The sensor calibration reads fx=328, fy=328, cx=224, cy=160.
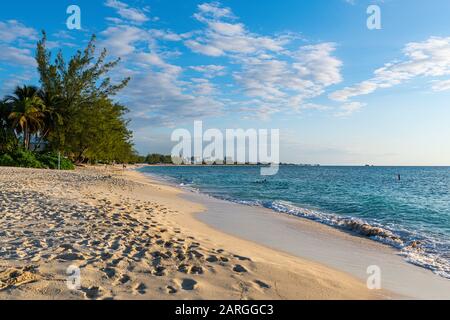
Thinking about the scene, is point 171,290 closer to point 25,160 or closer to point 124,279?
point 124,279

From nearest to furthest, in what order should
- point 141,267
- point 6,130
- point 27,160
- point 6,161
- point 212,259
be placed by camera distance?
point 141,267
point 212,259
point 6,161
point 27,160
point 6,130

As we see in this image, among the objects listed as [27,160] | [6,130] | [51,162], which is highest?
[6,130]

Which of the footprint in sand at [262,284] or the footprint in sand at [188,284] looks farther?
the footprint in sand at [262,284]

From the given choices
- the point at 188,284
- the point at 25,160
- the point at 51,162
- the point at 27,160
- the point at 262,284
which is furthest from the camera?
the point at 51,162

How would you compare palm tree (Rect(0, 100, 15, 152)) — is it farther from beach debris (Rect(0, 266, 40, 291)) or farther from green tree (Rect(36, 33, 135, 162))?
beach debris (Rect(0, 266, 40, 291))

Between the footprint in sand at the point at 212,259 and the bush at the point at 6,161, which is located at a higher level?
the bush at the point at 6,161

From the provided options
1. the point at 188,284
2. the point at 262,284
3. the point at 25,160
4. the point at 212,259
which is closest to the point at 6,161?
the point at 25,160

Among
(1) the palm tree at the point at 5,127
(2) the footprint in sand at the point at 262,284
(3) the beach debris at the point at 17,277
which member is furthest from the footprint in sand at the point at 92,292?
(1) the palm tree at the point at 5,127

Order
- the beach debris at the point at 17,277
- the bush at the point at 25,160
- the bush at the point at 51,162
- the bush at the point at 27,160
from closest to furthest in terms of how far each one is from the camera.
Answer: the beach debris at the point at 17,277, the bush at the point at 27,160, the bush at the point at 25,160, the bush at the point at 51,162

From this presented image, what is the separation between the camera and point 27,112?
130 ft

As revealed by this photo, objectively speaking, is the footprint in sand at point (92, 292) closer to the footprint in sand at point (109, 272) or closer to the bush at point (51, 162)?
the footprint in sand at point (109, 272)

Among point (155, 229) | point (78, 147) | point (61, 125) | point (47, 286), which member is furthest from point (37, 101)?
point (47, 286)

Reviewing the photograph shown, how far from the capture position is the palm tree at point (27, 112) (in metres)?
39.9
